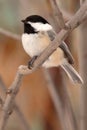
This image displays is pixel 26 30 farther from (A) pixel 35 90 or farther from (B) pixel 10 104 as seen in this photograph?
(A) pixel 35 90

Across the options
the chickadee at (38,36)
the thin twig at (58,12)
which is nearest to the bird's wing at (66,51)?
the chickadee at (38,36)

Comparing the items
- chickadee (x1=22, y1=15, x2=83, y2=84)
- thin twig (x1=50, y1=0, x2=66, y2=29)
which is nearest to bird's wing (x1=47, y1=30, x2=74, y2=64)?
chickadee (x1=22, y1=15, x2=83, y2=84)

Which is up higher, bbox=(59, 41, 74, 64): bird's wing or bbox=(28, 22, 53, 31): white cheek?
bbox=(28, 22, 53, 31): white cheek

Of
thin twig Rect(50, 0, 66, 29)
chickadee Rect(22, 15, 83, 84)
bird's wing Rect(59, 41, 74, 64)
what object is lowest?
bird's wing Rect(59, 41, 74, 64)

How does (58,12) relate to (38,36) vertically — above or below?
above

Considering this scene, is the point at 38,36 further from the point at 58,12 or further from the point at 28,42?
the point at 58,12

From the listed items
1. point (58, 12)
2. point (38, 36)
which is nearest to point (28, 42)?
point (38, 36)

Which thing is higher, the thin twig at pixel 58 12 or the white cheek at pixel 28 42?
the thin twig at pixel 58 12

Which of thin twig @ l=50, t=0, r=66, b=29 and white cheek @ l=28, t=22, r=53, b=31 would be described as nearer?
thin twig @ l=50, t=0, r=66, b=29

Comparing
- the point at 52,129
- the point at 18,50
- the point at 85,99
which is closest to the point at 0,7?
the point at 18,50

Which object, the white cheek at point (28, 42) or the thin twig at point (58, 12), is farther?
the white cheek at point (28, 42)

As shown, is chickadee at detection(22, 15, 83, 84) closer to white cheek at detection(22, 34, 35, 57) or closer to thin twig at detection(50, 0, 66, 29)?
white cheek at detection(22, 34, 35, 57)

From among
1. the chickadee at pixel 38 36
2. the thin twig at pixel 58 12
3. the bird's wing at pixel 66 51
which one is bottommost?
the bird's wing at pixel 66 51

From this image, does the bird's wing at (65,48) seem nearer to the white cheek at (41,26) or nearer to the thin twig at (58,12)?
the white cheek at (41,26)
